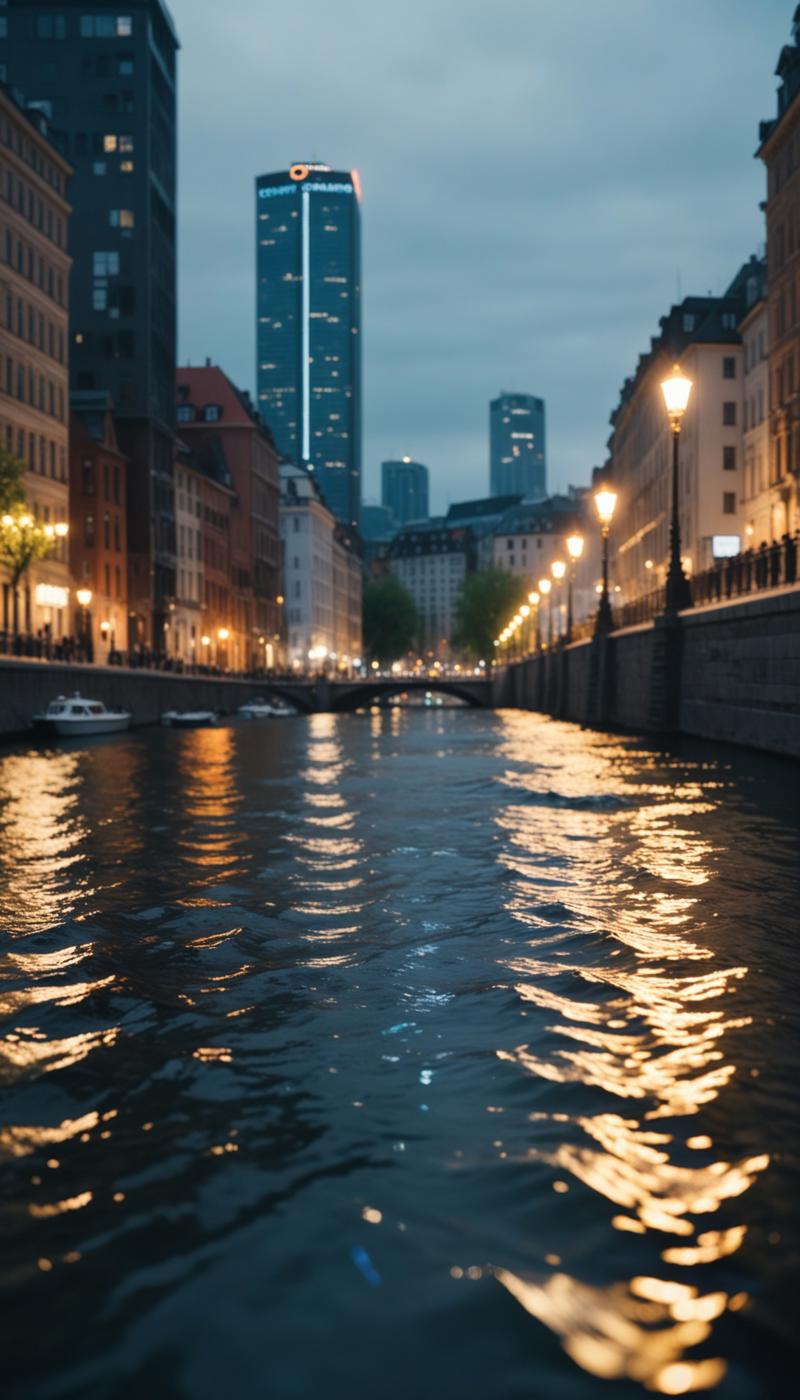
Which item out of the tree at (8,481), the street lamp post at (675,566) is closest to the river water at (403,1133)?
the street lamp post at (675,566)

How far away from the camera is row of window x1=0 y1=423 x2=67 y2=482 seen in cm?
7612

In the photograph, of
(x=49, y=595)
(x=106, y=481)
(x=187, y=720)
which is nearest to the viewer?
(x=187, y=720)

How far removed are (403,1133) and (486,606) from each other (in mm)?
A: 174122

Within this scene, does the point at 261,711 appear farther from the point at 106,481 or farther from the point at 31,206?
the point at 31,206

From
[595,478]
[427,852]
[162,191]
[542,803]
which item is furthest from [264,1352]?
[595,478]

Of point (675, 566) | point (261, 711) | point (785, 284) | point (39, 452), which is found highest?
point (785, 284)

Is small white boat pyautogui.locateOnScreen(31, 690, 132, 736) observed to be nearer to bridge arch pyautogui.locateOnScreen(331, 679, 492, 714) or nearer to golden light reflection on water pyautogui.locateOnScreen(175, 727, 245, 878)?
golden light reflection on water pyautogui.locateOnScreen(175, 727, 245, 878)

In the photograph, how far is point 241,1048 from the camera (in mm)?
6645

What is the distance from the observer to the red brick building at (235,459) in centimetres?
14188

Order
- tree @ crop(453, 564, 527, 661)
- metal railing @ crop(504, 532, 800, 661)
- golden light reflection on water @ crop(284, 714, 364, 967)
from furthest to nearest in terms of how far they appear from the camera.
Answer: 1. tree @ crop(453, 564, 527, 661)
2. metal railing @ crop(504, 532, 800, 661)
3. golden light reflection on water @ crop(284, 714, 364, 967)

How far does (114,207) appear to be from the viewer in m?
107

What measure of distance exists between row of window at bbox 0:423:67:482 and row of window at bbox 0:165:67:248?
1113 centimetres

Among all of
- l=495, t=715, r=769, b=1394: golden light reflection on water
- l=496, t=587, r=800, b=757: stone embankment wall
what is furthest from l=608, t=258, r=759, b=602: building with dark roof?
l=495, t=715, r=769, b=1394: golden light reflection on water

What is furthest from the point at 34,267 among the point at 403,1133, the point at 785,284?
the point at 403,1133
